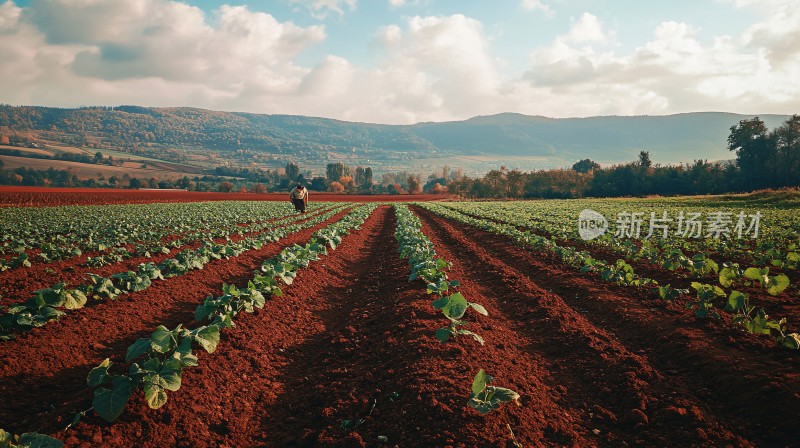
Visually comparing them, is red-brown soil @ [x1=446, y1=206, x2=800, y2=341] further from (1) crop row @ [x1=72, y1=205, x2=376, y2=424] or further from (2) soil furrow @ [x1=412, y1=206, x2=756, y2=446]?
(1) crop row @ [x1=72, y1=205, x2=376, y2=424]

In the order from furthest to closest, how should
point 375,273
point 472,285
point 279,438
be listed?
point 375,273 < point 472,285 < point 279,438

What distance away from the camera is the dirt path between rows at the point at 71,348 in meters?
4.16

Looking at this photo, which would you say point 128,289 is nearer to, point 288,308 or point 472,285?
point 288,308

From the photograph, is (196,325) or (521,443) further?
(196,325)

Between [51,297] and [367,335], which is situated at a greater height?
[51,297]

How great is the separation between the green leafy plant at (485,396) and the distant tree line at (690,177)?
85139mm

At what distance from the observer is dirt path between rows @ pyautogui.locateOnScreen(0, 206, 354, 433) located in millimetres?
4156

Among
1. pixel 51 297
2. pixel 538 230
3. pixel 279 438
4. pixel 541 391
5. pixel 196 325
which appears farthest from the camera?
pixel 538 230

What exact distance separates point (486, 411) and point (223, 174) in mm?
163213

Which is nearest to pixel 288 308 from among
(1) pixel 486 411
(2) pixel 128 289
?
(2) pixel 128 289

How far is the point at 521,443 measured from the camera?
3770 millimetres

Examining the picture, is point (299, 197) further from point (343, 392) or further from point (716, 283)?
point (343, 392)

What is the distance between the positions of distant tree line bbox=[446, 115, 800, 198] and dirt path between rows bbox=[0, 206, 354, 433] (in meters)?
86.7

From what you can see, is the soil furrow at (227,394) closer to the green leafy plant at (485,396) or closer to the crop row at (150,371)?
the crop row at (150,371)
